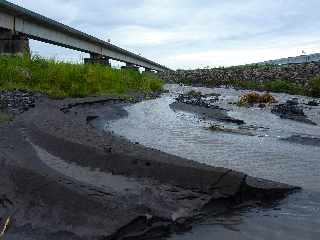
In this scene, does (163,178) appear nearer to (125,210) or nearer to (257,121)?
(125,210)

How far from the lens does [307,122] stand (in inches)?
637

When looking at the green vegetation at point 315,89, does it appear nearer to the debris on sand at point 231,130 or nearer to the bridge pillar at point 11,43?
the bridge pillar at point 11,43

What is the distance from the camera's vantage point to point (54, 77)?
2041cm

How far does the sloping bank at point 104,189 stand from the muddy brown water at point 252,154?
12.7 inches

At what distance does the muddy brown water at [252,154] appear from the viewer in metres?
5.57

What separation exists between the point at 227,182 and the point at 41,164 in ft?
9.25

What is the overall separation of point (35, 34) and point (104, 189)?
34023mm

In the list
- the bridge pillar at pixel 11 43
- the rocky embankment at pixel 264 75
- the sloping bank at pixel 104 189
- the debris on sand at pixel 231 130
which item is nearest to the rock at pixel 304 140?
the debris on sand at pixel 231 130

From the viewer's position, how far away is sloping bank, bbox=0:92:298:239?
510cm

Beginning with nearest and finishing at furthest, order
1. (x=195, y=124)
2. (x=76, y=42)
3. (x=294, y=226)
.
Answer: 1. (x=294, y=226)
2. (x=195, y=124)
3. (x=76, y=42)

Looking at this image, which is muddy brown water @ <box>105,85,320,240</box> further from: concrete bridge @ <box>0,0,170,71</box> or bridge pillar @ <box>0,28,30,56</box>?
concrete bridge @ <box>0,0,170,71</box>

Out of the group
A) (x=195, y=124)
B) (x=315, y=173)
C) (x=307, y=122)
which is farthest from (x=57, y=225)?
(x=307, y=122)

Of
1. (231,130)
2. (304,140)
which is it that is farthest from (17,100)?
(304,140)

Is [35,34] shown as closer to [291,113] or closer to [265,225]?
[291,113]
